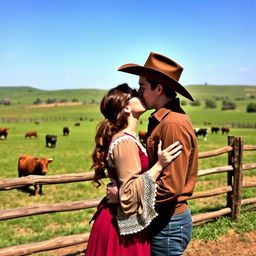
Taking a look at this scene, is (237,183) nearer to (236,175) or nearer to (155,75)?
(236,175)

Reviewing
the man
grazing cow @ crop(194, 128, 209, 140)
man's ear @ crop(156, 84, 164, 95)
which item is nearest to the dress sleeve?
the man

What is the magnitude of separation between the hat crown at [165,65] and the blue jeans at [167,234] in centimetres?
102

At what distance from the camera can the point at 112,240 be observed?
223 cm

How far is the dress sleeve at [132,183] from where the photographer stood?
2.02m

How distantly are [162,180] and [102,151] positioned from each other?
1.61 ft

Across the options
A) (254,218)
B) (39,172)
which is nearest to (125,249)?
(254,218)

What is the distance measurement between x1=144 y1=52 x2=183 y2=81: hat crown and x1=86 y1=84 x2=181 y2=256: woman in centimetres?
24

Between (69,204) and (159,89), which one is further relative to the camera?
(69,204)

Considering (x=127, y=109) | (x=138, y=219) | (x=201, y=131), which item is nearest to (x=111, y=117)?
(x=127, y=109)

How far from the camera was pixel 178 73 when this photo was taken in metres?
2.31

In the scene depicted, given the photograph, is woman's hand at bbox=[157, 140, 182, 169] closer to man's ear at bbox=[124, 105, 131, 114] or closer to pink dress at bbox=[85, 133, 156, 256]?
pink dress at bbox=[85, 133, 156, 256]

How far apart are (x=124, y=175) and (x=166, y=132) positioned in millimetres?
407

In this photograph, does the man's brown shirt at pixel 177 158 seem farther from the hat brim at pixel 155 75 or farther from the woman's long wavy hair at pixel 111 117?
the woman's long wavy hair at pixel 111 117

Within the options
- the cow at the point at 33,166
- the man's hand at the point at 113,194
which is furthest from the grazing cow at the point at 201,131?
the man's hand at the point at 113,194
